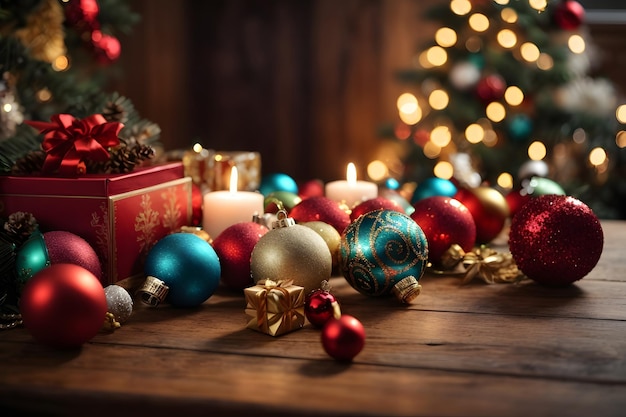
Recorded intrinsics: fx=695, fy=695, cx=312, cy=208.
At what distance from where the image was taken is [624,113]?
2.53 metres

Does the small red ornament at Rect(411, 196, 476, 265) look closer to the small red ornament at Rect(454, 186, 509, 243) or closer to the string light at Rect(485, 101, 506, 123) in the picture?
the small red ornament at Rect(454, 186, 509, 243)

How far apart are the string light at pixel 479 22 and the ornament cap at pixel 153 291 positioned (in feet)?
6.49

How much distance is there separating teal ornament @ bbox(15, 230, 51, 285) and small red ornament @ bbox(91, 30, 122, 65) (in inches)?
36.5

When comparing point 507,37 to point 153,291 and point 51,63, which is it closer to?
point 51,63

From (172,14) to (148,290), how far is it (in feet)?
8.77

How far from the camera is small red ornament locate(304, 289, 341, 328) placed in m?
0.88

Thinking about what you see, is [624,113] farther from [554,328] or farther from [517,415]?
[517,415]

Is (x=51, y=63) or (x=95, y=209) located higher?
(x=51, y=63)

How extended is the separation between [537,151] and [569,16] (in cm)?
48

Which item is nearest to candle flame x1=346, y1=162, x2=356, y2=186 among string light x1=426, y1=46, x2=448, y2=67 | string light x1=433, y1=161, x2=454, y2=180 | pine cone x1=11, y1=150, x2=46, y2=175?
pine cone x1=11, y1=150, x2=46, y2=175

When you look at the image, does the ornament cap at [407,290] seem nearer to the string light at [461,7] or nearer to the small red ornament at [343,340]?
the small red ornament at [343,340]

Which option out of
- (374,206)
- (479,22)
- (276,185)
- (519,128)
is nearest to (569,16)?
(479,22)

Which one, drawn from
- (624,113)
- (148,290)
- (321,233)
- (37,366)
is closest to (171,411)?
(37,366)

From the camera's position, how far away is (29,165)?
1081 millimetres
